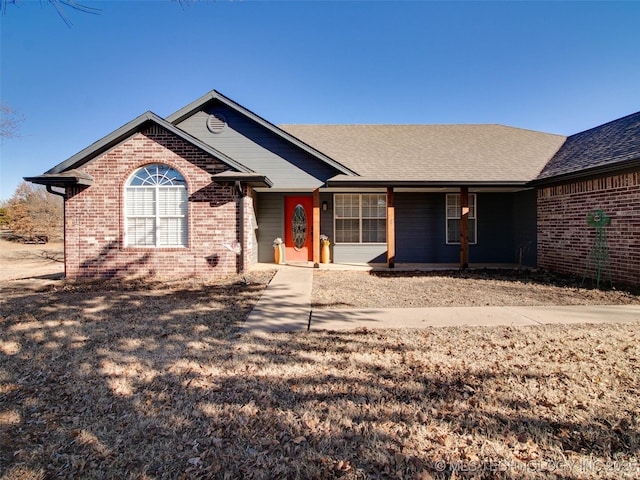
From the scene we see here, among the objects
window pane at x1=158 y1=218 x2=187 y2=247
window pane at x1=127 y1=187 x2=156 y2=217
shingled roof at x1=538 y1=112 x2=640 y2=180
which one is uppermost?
shingled roof at x1=538 y1=112 x2=640 y2=180

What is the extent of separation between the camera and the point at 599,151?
30.6 feet

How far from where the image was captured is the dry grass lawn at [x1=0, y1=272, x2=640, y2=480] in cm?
223

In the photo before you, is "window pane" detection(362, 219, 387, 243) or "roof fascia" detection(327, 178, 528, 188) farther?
"window pane" detection(362, 219, 387, 243)

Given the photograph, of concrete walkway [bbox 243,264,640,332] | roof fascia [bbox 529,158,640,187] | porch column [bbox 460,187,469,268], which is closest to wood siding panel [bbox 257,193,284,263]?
concrete walkway [bbox 243,264,640,332]

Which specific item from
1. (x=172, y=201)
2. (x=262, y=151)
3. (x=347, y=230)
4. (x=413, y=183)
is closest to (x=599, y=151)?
(x=413, y=183)

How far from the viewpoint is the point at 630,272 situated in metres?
7.51

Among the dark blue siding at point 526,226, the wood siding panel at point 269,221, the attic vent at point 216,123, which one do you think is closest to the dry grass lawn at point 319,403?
the dark blue siding at point 526,226

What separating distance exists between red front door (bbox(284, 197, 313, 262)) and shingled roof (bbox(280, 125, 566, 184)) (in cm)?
216

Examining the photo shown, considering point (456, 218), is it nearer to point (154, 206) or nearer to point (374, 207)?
point (374, 207)

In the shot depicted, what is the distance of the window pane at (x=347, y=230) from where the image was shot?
12195 mm

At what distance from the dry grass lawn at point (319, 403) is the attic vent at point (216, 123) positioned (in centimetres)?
808

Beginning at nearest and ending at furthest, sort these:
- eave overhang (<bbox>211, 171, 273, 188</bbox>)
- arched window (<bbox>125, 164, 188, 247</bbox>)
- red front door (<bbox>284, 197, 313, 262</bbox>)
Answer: eave overhang (<bbox>211, 171, 273, 188</bbox>), arched window (<bbox>125, 164, 188, 247</bbox>), red front door (<bbox>284, 197, 313, 262</bbox>)

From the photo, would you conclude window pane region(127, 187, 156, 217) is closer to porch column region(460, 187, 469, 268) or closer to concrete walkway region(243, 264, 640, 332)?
concrete walkway region(243, 264, 640, 332)

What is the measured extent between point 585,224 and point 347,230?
6.99 metres
